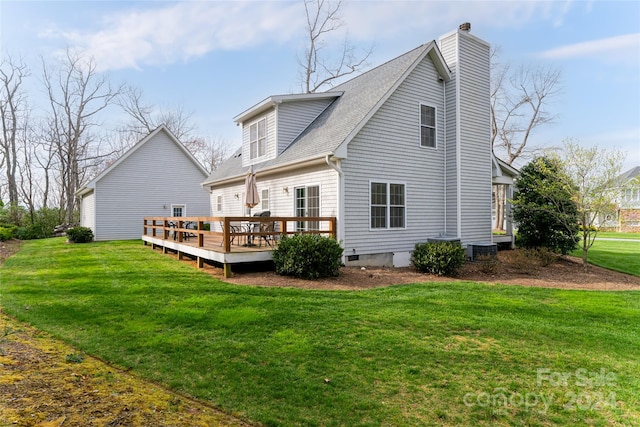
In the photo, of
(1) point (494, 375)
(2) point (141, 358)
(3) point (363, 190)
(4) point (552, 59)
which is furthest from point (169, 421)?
(4) point (552, 59)

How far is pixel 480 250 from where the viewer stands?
1205cm

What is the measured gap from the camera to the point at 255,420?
328 cm

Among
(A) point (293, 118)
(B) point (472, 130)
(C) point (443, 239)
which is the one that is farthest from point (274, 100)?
(C) point (443, 239)

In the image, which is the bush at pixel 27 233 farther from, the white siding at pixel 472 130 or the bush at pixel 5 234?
the white siding at pixel 472 130

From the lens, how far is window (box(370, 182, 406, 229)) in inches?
434

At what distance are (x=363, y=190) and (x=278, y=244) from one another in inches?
125

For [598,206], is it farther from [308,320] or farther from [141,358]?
[141,358]

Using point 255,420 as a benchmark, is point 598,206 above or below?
above

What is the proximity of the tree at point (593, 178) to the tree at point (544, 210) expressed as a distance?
571mm

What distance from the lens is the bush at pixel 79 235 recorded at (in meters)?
18.5

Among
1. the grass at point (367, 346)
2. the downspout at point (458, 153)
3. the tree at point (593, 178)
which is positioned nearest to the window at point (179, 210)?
the grass at point (367, 346)

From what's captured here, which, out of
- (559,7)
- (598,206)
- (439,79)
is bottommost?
(598,206)

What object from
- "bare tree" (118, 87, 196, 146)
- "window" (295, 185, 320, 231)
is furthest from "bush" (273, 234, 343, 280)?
"bare tree" (118, 87, 196, 146)

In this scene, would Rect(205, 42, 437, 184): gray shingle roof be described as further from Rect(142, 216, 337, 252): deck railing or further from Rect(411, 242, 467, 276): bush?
Rect(411, 242, 467, 276): bush
